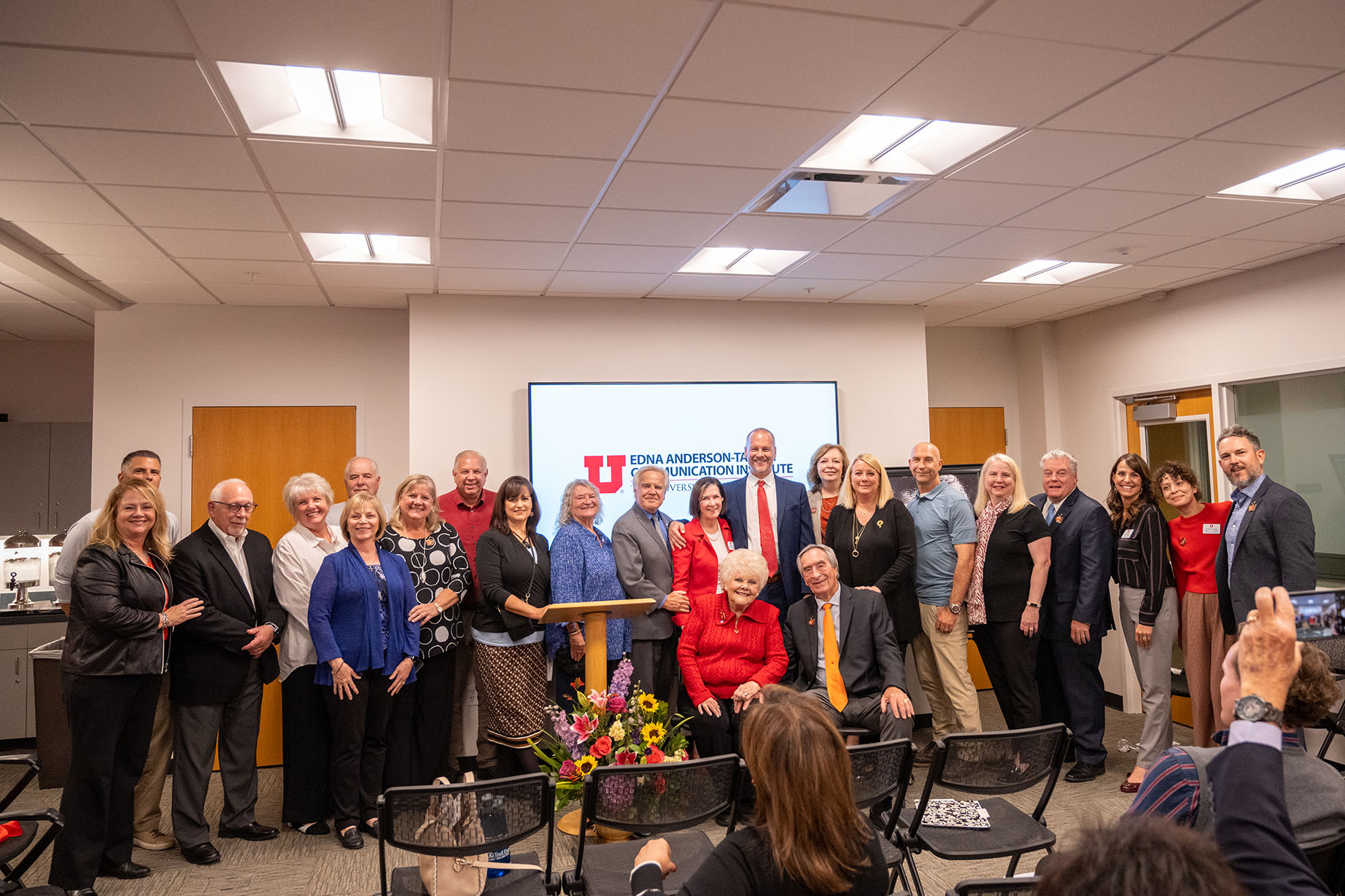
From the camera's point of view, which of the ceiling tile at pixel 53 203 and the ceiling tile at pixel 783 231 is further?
the ceiling tile at pixel 783 231

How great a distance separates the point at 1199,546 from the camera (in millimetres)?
4559

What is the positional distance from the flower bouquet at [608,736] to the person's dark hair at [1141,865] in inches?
98.3

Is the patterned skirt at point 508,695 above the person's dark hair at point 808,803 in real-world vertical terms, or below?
below

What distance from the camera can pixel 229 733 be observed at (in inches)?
157

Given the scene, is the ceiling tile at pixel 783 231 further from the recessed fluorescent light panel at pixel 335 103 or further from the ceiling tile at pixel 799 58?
the recessed fluorescent light panel at pixel 335 103

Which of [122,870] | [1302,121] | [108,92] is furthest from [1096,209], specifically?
[122,870]

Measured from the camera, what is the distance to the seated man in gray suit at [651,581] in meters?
4.47

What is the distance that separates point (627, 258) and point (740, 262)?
0.80 meters

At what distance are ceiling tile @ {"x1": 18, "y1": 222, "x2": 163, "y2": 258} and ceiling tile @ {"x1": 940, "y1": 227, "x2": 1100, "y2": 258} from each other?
13.8 feet

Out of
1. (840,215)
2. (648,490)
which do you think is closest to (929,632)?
(648,490)

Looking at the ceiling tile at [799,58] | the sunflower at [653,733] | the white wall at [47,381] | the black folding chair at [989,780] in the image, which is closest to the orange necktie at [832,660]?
the sunflower at [653,733]

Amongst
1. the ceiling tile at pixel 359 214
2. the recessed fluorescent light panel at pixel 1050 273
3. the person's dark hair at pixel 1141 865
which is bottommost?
the person's dark hair at pixel 1141 865

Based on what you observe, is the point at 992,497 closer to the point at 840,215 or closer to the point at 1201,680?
the point at 1201,680

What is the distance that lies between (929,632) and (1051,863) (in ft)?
13.3
